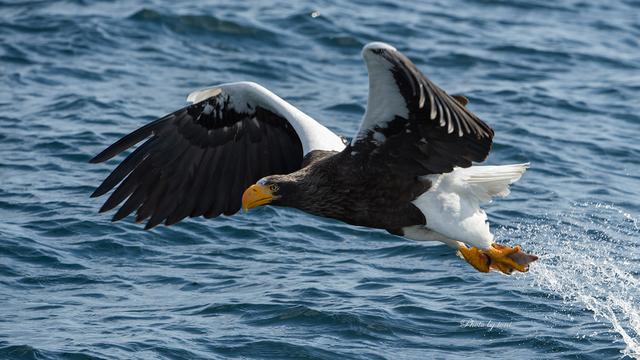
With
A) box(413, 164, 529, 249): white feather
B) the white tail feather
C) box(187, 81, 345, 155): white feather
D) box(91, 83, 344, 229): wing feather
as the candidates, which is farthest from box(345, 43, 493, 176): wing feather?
box(91, 83, 344, 229): wing feather

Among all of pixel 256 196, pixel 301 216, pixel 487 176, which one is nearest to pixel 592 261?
pixel 487 176

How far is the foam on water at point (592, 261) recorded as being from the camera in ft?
25.7

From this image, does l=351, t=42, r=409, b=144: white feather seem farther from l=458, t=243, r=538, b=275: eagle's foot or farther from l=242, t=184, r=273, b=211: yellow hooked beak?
l=458, t=243, r=538, b=275: eagle's foot

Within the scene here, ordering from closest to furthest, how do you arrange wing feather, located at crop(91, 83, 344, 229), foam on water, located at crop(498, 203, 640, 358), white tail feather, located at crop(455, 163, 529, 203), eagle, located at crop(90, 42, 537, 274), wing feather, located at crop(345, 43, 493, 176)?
wing feather, located at crop(345, 43, 493, 176)
eagle, located at crop(90, 42, 537, 274)
white tail feather, located at crop(455, 163, 529, 203)
foam on water, located at crop(498, 203, 640, 358)
wing feather, located at crop(91, 83, 344, 229)

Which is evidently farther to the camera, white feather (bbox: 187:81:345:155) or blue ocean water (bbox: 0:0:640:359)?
white feather (bbox: 187:81:345:155)

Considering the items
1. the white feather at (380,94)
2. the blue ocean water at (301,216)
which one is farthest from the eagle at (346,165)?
the blue ocean water at (301,216)

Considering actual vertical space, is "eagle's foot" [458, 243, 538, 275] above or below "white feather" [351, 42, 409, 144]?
below

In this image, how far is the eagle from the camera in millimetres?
6707

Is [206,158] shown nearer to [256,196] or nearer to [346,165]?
[256,196]

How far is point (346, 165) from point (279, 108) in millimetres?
1022

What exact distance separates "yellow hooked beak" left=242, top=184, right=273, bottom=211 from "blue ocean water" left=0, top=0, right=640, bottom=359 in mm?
814

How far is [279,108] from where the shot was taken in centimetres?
808

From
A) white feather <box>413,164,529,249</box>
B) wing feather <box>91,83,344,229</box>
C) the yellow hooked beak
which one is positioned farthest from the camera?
wing feather <box>91,83,344,229</box>

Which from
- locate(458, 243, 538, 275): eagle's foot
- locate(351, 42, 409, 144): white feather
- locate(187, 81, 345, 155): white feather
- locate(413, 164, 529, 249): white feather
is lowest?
locate(458, 243, 538, 275): eagle's foot
